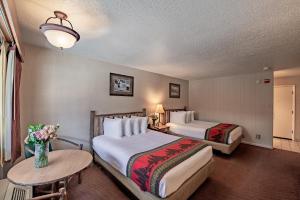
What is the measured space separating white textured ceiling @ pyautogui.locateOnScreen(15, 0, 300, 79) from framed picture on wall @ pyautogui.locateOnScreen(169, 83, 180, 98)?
2349 millimetres

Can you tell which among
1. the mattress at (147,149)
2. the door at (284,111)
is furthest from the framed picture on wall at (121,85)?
the door at (284,111)

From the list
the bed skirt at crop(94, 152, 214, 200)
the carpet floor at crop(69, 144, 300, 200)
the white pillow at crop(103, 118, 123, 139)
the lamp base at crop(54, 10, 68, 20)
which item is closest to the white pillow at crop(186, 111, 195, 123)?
the carpet floor at crop(69, 144, 300, 200)

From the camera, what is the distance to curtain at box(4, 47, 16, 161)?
1.71 m

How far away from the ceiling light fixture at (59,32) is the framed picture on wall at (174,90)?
4041mm

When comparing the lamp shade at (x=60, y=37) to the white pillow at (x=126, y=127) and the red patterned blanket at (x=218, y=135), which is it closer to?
the white pillow at (x=126, y=127)

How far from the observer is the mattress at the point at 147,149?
1.63 m

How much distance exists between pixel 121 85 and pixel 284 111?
19.6 ft

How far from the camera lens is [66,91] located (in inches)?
110

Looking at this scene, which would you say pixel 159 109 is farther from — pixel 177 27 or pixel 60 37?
pixel 60 37

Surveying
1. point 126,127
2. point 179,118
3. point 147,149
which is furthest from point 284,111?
point 126,127

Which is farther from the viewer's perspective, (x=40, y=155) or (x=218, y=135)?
(x=218, y=135)

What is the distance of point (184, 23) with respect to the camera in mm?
1731

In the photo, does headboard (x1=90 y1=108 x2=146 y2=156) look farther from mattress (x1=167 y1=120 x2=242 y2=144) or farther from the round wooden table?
mattress (x1=167 y1=120 x2=242 y2=144)

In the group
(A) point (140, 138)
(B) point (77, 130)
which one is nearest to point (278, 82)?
(A) point (140, 138)
